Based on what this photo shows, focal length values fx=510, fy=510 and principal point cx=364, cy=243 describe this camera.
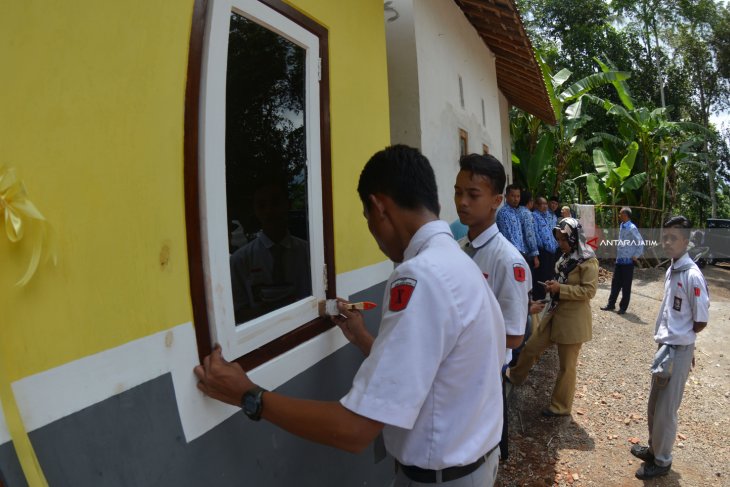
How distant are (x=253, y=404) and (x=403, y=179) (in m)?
0.80

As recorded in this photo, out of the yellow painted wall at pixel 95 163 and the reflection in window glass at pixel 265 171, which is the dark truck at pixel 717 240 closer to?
the reflection in window glass at pixel 265 171

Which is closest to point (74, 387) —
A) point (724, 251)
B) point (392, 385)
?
point (392, 385)

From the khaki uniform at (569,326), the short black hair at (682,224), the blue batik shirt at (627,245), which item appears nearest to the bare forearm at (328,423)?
the short black hair at (682,224)

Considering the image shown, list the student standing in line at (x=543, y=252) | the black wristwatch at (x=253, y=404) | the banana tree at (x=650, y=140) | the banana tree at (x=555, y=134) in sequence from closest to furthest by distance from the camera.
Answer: the black wristwatch at (x=253, y=404) < the student standing in line at (x=543, y=252) < the banana tree at (x=555, y=134) < the banana tree at (x=650, y=140)

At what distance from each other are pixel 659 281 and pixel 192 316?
13380 mm

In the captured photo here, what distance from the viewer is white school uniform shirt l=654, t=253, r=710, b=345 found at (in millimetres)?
3695

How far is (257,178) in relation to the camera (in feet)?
6.75

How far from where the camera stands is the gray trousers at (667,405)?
374 centimetres

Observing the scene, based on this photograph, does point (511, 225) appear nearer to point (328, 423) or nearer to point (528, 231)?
point (528, 231)

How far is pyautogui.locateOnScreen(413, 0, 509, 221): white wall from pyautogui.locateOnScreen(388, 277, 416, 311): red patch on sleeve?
3.22 meters

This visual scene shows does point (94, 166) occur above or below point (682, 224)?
above

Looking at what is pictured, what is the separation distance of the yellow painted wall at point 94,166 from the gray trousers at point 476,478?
0.88m

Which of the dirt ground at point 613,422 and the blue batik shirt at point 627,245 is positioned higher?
the blue batik shirt at point 627,245

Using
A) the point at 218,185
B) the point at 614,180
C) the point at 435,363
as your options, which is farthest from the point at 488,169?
the point at 614,180
